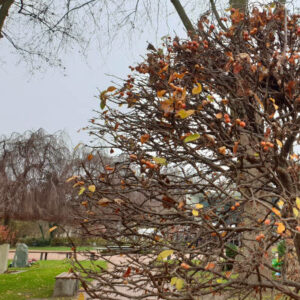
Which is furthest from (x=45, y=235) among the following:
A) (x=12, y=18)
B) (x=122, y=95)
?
(x=122, y=95)

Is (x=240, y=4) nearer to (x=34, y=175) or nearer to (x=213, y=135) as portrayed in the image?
(x=213, y=135)

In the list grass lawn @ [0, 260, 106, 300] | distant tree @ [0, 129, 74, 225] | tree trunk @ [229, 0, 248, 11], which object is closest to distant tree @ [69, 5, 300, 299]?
tree trunk @ [229, 0, 248, 11]

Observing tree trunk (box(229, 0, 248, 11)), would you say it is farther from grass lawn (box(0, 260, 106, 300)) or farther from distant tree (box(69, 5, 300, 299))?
grass lawn (box(0, 260, 106, 300))

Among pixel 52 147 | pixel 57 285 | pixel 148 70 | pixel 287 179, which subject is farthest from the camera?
pixel 52 147

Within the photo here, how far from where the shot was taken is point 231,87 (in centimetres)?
298

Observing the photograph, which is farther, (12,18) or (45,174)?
(45,174)

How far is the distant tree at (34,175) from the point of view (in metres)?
17.1

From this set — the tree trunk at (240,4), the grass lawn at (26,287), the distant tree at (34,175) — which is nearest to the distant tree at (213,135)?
the tree trunk at (240,4)

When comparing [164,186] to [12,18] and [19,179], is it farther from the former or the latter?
[19,179]

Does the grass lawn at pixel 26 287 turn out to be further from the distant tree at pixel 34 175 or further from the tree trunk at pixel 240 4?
the distant tree at pixel 34 175

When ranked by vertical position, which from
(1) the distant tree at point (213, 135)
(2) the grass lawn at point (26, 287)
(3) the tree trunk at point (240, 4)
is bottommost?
(2) the grass lawn at point (26, 287)

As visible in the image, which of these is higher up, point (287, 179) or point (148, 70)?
point (148, 70)

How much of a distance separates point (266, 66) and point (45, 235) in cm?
2991

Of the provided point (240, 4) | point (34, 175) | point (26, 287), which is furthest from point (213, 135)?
point (34, 175)
